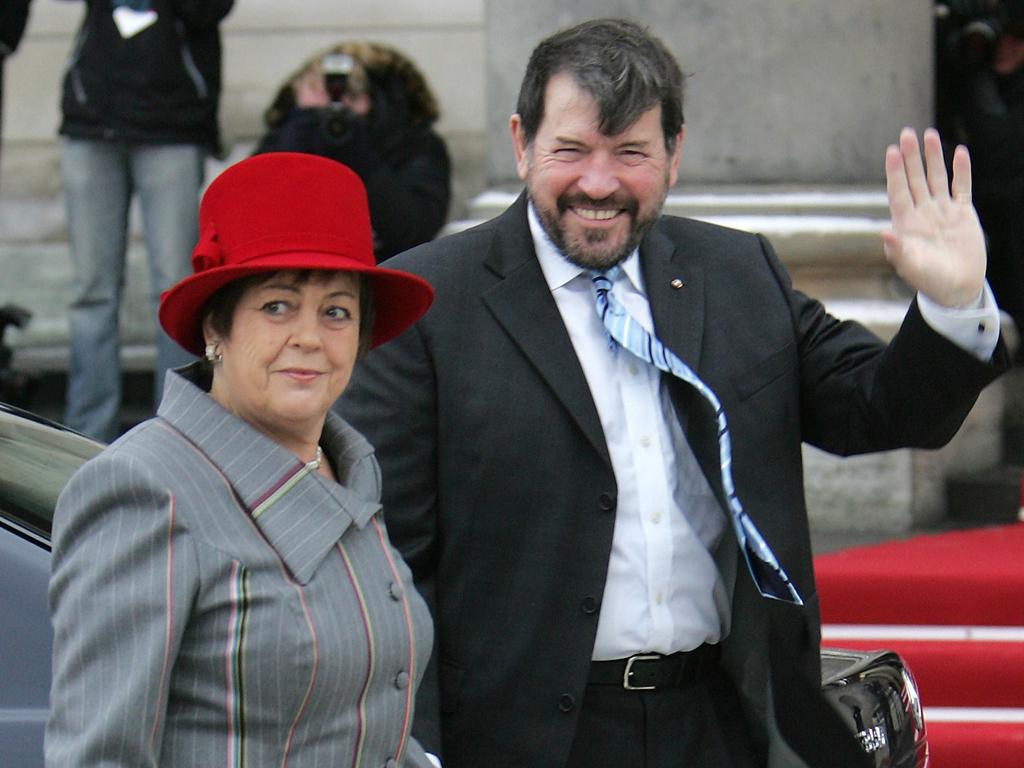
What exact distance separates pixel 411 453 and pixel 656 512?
395 millimetres

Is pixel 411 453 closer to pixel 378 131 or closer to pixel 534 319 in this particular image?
pixel 534 319

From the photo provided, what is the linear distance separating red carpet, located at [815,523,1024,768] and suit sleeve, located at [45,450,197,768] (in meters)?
2.89

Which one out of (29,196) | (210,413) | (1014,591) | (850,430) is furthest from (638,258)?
(29,196)

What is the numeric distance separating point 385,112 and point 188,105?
2.54 ft

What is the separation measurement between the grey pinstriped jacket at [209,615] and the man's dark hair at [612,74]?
88 centimetres

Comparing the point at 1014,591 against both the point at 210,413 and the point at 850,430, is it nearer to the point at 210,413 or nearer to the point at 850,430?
the point at 850,430

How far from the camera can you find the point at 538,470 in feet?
9.25

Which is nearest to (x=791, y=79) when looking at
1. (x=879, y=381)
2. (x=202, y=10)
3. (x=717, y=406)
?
(x=202, y=10)

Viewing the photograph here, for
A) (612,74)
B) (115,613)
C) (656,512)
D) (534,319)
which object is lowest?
(656,512)

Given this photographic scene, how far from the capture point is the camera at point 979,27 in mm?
6910

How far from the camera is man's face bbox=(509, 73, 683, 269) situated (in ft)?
9.23

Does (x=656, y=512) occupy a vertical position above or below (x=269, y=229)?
below

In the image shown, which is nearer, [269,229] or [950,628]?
[269,229]

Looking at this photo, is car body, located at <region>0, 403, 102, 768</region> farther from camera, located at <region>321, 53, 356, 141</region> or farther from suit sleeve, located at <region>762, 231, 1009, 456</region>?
camera, located at <region>321, 53, 356, 141</region>
